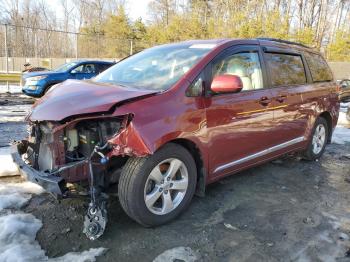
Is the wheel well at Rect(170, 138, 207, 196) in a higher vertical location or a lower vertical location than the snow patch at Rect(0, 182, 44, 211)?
higher

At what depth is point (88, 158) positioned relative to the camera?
322cm

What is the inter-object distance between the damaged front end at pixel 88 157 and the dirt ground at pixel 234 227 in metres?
0.33

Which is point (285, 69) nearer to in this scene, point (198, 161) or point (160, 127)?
point (198, 161)

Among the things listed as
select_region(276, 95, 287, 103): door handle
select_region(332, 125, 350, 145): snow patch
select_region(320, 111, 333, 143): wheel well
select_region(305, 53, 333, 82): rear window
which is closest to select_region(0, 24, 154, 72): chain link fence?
select_region(332, 125, 350, 145): snow patch

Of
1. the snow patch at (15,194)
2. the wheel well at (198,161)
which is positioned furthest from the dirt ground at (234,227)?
the wheel well at (198,161)

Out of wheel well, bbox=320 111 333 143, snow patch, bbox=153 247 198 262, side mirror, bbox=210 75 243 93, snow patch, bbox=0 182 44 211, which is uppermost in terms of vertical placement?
A: side mirror, bbox=210 75 243 93

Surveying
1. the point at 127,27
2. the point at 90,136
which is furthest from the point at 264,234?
the point at 127,27

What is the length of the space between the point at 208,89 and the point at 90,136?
4.15 feet

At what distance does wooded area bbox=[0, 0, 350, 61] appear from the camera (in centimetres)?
2739

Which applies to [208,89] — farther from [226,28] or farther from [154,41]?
[154,41]

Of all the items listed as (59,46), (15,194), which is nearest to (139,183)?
(15,194)

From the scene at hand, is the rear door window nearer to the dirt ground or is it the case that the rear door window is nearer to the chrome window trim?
the chrome window trim

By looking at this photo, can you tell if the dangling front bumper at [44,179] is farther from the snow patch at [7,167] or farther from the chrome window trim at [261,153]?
the chrome window trim at [261,153]

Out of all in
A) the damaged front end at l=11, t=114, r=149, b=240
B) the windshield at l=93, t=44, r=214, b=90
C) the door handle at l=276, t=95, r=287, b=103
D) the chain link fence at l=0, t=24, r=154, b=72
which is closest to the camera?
the damaged front end at l=11, t=114, r=149, b=240
